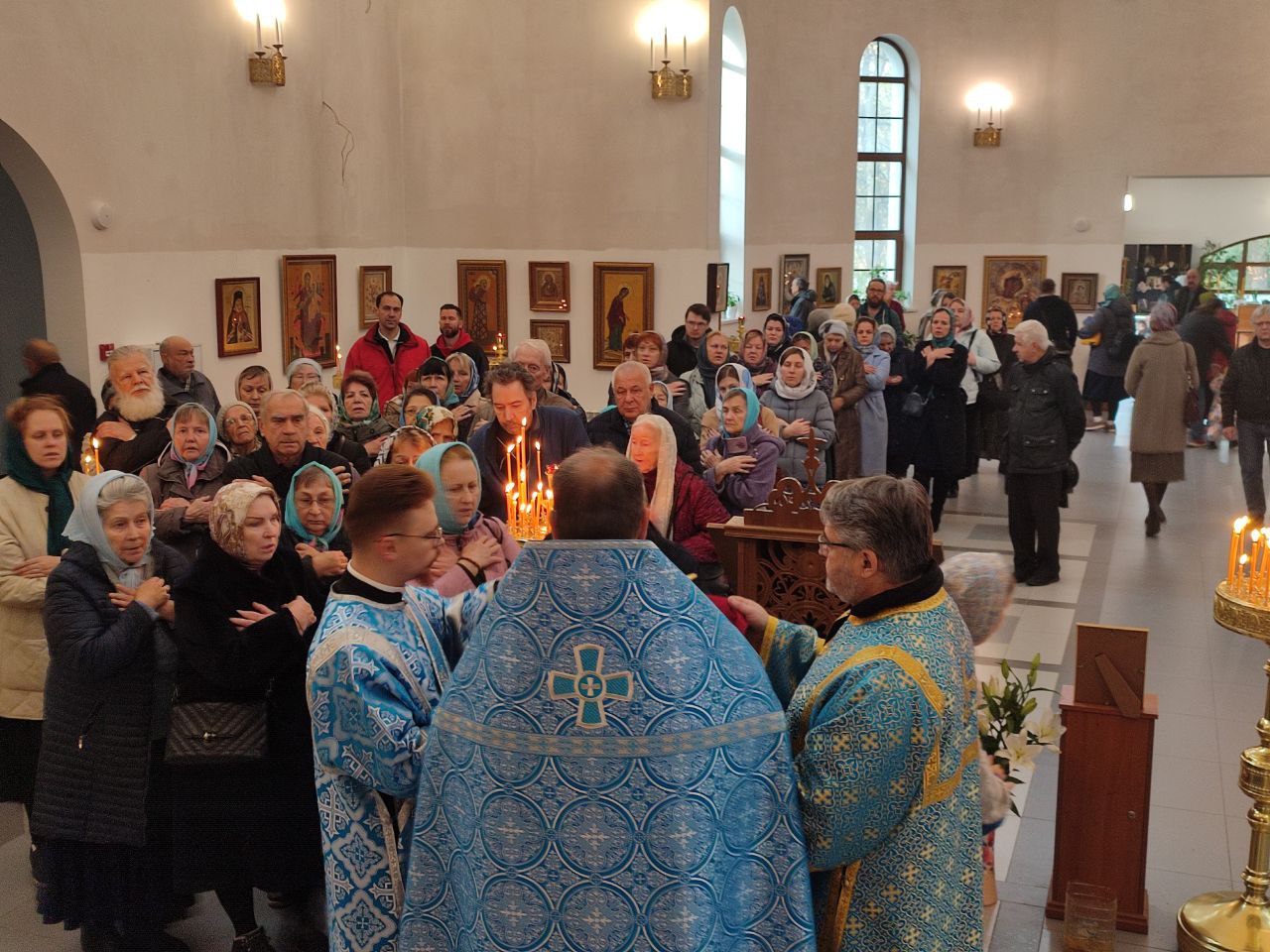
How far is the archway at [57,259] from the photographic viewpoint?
9461 millimetres

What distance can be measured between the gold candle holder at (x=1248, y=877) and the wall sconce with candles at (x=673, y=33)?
34.6 ft

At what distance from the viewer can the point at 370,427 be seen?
26.8 ft

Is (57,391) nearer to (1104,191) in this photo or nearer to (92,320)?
(92,320)

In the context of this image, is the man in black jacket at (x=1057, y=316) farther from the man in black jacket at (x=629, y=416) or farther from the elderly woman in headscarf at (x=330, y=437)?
the elderly woman in headscarf at (x=330, y=437)

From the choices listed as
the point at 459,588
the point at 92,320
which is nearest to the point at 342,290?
the point at 92,320

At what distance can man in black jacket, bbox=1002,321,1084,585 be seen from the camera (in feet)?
30.6

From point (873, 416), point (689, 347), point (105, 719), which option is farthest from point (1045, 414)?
point (105, 719)

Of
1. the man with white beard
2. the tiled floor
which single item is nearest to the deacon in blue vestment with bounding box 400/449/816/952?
the tiled floor

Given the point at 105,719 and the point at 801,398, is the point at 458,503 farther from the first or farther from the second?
the point at 801,398

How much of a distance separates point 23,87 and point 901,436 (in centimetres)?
766

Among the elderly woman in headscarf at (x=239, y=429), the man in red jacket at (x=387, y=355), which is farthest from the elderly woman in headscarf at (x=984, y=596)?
the man in red jacket at (x=387, y=355)

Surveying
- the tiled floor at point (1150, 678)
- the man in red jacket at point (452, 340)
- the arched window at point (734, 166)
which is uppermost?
the arched window at point (734, 166)

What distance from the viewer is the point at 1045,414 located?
9383 mm

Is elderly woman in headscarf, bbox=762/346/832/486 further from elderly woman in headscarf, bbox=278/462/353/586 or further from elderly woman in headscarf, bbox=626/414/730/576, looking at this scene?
elderly woman in headscarf, bbox=278/462/353/586
